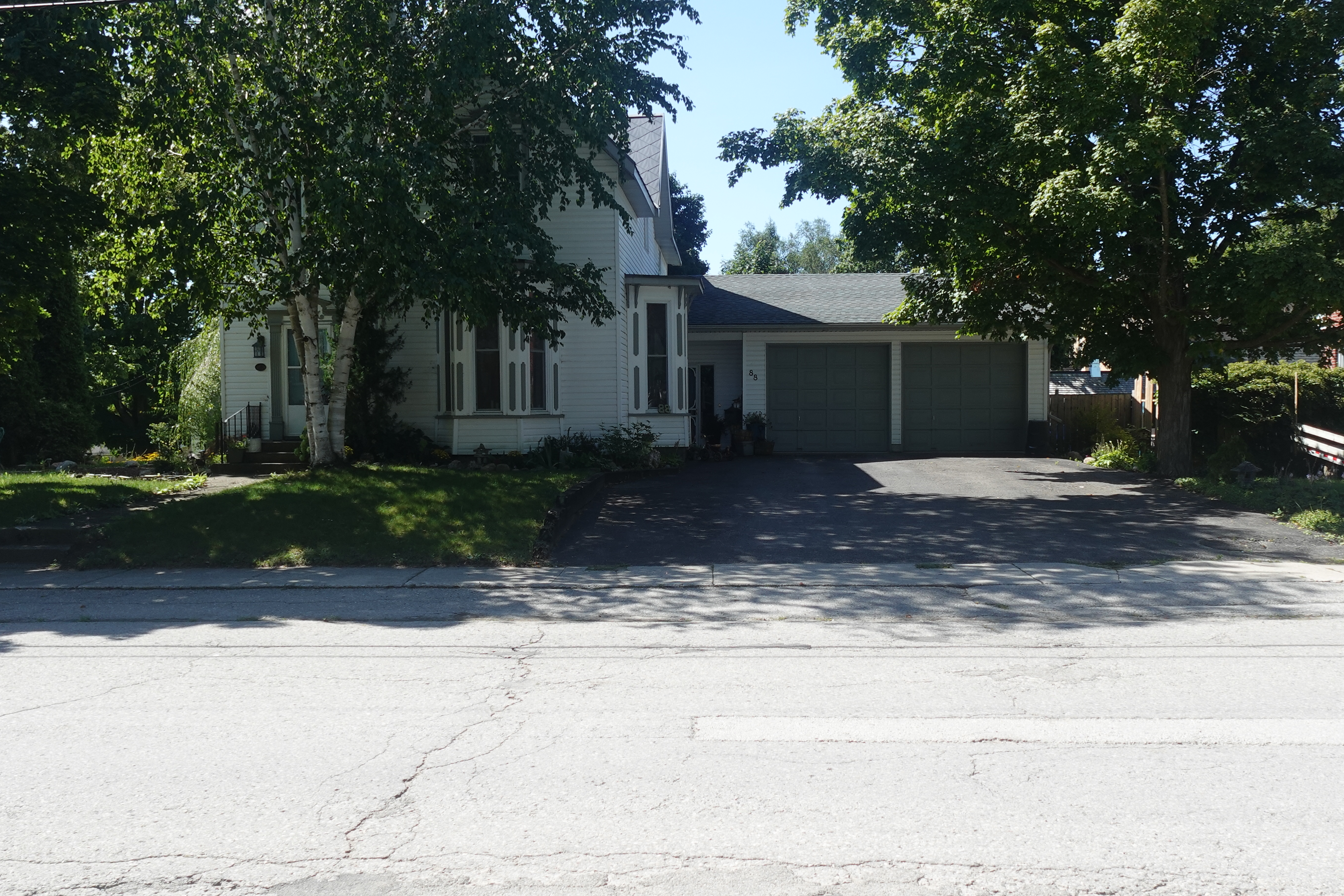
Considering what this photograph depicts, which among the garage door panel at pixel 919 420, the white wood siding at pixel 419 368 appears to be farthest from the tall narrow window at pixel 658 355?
the garage door panel at pixel 919 420

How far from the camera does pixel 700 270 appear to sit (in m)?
45.7

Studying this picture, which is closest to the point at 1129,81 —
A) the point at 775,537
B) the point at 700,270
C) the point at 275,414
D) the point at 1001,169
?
the point at 1001,169

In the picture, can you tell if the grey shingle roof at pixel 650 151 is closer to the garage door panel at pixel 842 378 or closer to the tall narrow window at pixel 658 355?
the tall narrow window at pixel 658 355

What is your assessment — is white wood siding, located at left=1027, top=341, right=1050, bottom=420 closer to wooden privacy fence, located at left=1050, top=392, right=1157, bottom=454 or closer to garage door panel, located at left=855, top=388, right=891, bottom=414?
wooden privacy fence, located at left=1050, top=392, right=1157, bottom=454

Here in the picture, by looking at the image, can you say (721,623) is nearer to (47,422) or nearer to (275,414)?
(275,414)

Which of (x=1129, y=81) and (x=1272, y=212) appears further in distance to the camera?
(x=1272, y=212)

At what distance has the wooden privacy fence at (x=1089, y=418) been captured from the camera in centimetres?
2375

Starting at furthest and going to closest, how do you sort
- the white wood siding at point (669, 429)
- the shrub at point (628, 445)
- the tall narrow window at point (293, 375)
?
the white wood siding at point (669, 429) < the tall narrow window at point (293, 375) < the shrub at point (628, 445)

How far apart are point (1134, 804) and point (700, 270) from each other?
140 ft

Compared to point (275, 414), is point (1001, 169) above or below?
above

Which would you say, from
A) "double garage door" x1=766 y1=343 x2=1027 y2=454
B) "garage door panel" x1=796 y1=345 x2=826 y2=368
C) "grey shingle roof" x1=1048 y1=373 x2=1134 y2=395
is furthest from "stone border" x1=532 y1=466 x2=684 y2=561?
"grey shingle roof" x1=1048 y1=373 x2=1134 y2=395

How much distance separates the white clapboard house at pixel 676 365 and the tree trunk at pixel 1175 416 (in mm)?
6607

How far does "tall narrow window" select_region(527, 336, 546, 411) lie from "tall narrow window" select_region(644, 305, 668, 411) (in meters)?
2.80

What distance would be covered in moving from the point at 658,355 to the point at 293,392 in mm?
7303
